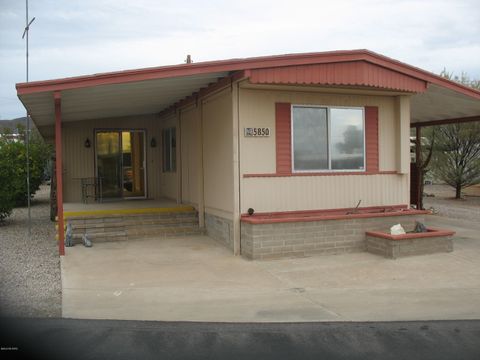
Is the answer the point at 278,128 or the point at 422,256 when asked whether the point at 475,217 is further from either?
the point at 278,128

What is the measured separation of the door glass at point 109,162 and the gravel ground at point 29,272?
6.07 ft

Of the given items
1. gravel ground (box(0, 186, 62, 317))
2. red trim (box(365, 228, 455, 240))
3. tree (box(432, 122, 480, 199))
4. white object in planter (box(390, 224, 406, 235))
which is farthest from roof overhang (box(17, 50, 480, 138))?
tree (box(432, 122, 480, 199))

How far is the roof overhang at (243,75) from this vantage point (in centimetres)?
811

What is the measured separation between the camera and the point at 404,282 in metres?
7.18

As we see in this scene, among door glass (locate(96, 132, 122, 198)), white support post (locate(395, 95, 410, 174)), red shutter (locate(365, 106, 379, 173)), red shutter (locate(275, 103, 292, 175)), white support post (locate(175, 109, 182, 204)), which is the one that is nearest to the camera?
red shutter (locate(275, 103, 292, 175))

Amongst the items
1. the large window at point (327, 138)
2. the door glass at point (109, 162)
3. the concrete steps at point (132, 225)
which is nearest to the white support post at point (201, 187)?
the concrete steps at point (132, 225)

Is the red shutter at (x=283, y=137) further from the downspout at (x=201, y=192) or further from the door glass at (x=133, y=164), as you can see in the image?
the door glass at (x=133, y=164)

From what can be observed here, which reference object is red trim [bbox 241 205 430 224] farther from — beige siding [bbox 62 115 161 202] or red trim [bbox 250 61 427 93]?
beige siding [bbox 62 115 161 202]

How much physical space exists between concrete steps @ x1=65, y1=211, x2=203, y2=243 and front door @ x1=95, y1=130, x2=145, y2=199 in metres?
3.83

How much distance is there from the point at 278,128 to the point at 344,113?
1431 millimetres

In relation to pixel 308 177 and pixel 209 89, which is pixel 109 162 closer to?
pixel 209 89

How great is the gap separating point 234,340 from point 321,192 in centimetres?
511

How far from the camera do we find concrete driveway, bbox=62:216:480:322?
576 centimetres

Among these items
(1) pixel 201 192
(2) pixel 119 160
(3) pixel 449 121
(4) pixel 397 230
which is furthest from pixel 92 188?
(3) pixel 449 121
